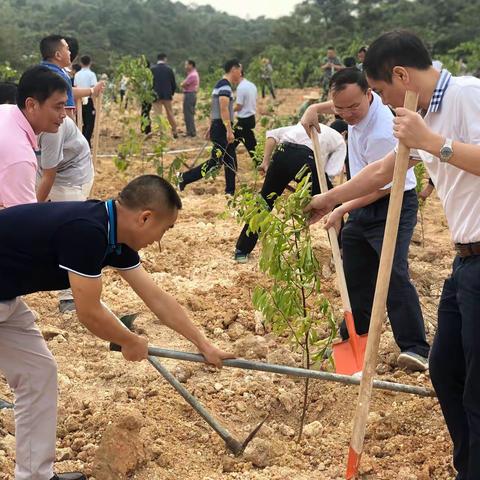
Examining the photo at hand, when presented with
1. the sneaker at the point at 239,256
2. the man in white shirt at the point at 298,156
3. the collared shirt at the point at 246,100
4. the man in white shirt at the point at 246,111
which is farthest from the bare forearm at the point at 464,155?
the collared shirt at the point at 246,100

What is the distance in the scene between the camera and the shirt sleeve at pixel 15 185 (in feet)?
11.5

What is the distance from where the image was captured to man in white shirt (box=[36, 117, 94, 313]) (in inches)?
180

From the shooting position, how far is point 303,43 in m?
49.0

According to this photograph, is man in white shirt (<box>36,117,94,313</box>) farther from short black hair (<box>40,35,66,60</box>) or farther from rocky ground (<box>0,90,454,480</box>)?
short black hair (<box>40,35,66,60</box>)

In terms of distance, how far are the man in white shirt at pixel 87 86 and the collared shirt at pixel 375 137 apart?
20.1 ft

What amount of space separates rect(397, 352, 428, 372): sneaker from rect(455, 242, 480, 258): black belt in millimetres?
1600

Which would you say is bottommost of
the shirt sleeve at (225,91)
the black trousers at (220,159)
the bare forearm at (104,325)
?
the black trousers at (220,159)

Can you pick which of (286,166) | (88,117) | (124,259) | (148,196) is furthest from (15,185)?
(88,117)

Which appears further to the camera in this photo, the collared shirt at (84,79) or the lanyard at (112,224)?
the collared shirt at (84,79)

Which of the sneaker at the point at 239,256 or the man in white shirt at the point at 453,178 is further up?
the man in white shirt at the point at 453,178

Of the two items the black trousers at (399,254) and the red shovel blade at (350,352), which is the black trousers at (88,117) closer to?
the black trousers at (399,254)

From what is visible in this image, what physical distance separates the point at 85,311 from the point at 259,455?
122 centimetres

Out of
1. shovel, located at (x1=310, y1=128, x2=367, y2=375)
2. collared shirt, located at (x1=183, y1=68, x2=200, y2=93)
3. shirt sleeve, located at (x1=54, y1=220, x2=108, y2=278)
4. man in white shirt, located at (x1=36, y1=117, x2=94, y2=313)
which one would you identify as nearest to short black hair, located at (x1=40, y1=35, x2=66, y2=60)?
man in white shirt, located at (x1=36, y1=117, x2=94, y2=313)

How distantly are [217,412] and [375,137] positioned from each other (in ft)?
5.82
